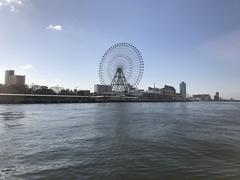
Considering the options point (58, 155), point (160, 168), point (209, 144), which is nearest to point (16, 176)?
point (58, 155)

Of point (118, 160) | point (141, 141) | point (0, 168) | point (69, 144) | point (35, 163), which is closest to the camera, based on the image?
point (0, 168)

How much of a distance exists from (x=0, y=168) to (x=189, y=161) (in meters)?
Result: 8.72

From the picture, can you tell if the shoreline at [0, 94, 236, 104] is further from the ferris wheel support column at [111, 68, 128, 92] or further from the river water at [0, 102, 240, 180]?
the river water at [0, 102, 240, 180]

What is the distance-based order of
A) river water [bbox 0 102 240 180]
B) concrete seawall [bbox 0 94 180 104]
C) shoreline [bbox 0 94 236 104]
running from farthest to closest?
shoreline [bbox 0 94 236 104]
concrete seawall [bbox 0 94 180 104]
river water [bbox 0 102 240 180]

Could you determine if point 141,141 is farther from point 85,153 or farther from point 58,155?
point 58,155

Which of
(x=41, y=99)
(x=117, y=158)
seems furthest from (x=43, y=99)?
(x=117, y=158)

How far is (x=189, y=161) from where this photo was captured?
13.4 m

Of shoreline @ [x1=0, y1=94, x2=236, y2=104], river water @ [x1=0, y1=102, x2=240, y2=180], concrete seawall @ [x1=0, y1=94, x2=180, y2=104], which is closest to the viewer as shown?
river water @ [x1=0, y1=102, x2=240, y2=180]

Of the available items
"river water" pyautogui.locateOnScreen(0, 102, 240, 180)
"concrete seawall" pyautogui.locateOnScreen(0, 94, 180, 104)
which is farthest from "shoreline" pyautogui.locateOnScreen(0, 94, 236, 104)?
"river water" pyautogui.locateOnScreen(0, 102, 240, 180)

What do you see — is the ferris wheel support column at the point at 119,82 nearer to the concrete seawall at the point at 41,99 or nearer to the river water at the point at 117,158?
the concrete seawall at the point at 41,99

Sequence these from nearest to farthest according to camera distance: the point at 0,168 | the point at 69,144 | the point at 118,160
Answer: the point at 0,168, the point at 118,160, the point at 69,144

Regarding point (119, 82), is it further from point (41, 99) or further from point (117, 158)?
point (117, 158)

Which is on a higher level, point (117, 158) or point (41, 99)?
point (41, 99)

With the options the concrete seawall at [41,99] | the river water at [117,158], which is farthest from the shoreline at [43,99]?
the river water at [117,158]
